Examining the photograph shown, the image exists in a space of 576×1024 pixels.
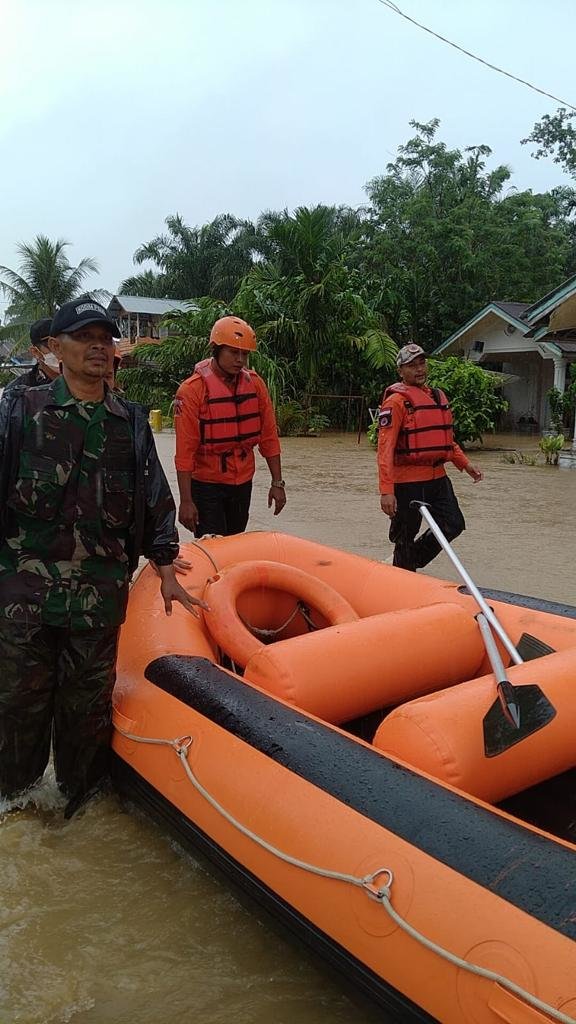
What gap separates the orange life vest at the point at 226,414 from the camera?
3814 mm

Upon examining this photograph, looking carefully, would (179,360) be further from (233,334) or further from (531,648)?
(531,648)

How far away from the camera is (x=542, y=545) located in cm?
665

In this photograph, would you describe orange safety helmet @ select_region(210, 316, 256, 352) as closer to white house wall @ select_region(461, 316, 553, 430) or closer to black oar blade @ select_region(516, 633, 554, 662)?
black oar blade @ select_region(516, 633, 554, 662)

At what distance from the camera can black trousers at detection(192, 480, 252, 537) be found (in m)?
3.96

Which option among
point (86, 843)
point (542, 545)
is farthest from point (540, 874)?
point (542, 545)

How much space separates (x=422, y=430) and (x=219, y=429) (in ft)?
3.34

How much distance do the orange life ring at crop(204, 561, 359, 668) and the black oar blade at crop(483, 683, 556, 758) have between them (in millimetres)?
923

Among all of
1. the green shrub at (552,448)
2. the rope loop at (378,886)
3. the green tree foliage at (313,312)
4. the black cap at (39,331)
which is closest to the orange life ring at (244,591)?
the rope loop at (378,886)

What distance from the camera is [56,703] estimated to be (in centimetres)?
246

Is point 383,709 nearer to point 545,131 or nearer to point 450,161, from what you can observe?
point 450,161

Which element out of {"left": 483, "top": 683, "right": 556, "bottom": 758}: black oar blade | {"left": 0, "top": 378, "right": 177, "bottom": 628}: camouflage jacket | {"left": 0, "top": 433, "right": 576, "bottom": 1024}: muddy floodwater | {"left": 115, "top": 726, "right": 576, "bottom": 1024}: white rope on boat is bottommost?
{"left": 0, "top": 433, "right": 576, "bottom": 1024}: muddy floodwater

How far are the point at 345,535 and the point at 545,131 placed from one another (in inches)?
997

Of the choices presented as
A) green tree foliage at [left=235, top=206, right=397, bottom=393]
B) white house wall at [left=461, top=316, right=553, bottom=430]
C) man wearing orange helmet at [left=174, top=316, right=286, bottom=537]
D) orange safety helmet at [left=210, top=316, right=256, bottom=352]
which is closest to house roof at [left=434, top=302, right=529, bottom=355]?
white house wall at [left=461, top=316, right=553, bottom=430]

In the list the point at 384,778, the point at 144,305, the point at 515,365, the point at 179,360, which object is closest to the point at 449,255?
the point at 515,365
